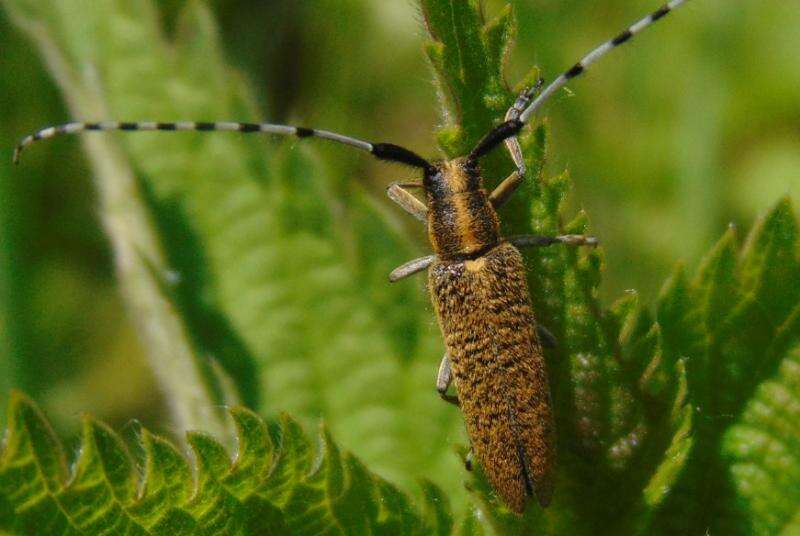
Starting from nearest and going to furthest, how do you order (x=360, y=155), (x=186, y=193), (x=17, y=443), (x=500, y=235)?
(x=17, y=443) < (x=500, y=235) < (x=186, y=193) < (x=360, y=155)

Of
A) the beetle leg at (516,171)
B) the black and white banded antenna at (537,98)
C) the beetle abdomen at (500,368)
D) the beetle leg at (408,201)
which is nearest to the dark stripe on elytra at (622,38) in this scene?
the black and white banded antenna at (537,98)

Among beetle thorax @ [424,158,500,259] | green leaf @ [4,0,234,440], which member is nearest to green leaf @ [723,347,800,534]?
beetle thorax @ [424,158,500,259]

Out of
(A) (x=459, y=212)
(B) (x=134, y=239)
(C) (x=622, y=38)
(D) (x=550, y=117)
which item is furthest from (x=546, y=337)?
(D) (x=550, y=117)

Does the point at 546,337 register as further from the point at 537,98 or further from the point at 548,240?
the point at 537,98

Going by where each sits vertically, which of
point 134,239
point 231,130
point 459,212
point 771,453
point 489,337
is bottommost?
point 771,453

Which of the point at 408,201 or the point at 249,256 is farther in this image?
the point at 408,201

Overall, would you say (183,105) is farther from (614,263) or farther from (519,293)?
(614,263)

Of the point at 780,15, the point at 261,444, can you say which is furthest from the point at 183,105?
the point at 780,15

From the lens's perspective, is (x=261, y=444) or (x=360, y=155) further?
(x=360, y=155)
